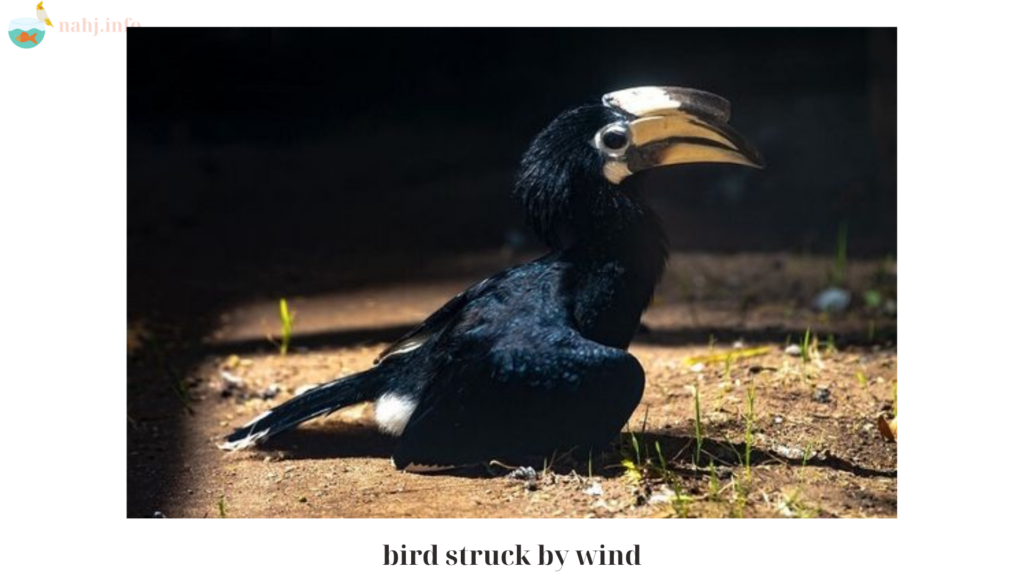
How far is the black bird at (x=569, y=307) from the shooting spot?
344 centimetres

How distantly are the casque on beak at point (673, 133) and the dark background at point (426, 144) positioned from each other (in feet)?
8.21

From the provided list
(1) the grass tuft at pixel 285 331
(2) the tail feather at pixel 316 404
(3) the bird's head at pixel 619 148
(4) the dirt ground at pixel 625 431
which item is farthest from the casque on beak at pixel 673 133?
(1) the grass tuft at pixel 285 331

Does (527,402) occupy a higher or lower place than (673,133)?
lower

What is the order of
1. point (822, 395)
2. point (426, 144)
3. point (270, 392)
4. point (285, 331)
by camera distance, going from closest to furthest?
1. point (822, 395)
2. point (270, 392)
3. point (285, 331)
4. point (426, 144)

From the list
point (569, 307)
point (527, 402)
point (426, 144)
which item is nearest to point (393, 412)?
point (527, 402)

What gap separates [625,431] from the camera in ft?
12.2

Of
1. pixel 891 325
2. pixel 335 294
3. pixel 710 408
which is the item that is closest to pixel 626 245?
pixel 710 408

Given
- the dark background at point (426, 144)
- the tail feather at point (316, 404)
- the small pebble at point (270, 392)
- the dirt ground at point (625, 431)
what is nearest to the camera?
the dirt ground at point (625, 431)

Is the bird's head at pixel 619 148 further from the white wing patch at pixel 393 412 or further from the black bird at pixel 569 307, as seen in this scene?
the white wing patch at pixel 393 412

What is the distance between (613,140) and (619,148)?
30mm

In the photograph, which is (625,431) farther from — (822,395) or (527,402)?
(822,395)

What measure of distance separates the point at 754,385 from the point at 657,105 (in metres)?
1.13

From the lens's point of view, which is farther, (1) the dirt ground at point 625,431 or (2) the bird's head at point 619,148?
(2) the bird's head at point 619,148
